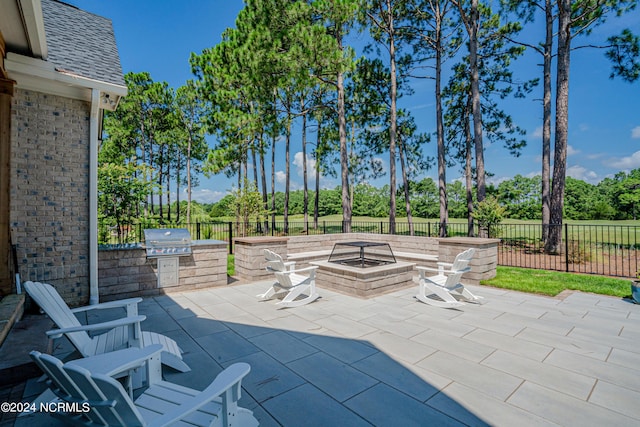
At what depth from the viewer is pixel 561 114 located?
1095cm

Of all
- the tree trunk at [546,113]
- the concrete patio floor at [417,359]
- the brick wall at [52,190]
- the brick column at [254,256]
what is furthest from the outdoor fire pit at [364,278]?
the tree trunk at [546,113]

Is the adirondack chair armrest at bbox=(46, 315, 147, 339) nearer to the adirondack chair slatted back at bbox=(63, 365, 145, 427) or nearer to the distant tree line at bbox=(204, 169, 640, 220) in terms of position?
the adirondack chair slatted back at bbox=(63, 365, 145, 427)

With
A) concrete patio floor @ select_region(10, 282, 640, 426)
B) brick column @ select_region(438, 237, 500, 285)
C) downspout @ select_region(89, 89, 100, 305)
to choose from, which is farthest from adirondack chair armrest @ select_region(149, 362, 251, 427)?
brick column @ select_region(438, 237, 500, 285)

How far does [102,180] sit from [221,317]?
531cm

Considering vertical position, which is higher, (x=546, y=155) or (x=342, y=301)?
(x=546, y=155)

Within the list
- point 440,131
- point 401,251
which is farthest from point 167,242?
point 440,131

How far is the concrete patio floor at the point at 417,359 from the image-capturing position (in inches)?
85.3

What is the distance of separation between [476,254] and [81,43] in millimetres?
9167

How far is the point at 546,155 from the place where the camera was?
12.6m

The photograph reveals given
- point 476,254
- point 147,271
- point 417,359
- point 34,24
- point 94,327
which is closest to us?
point 94,327

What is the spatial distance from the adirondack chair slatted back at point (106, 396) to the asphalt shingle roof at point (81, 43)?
5050mm

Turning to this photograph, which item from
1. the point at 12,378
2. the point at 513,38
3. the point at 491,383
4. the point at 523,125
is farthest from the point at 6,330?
the point at 523,125

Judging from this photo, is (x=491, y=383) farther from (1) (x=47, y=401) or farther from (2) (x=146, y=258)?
(2) (x=146, y=258)

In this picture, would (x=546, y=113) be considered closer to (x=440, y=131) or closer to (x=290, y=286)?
(x=440, y=131)
